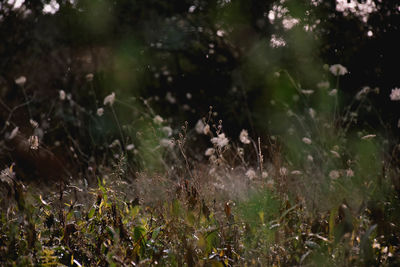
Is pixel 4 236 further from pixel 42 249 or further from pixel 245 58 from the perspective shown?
pixel 245 58

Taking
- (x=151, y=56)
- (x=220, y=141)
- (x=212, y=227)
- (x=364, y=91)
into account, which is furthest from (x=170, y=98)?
(x=212, y=227)

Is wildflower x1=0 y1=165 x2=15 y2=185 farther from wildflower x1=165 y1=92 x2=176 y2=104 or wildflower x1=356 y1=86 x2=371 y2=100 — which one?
wildflower x1=165 y1=92 x2=176 y2=104

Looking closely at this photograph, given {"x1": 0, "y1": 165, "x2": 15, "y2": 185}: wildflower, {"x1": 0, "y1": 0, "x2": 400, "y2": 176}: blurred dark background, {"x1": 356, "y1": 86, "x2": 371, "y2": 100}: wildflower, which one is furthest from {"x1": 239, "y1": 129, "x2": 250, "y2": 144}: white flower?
{"x1": 0, "y1": 0, "x2": 400, "y2": 176}: blurred dark background

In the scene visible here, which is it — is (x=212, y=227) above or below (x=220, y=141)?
below

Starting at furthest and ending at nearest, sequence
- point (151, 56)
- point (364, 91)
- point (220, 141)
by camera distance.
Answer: point (151, 56), point (364, 91), point (220, 141)

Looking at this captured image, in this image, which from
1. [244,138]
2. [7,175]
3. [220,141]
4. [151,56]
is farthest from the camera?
[151,56]

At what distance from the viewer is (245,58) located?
685 cm

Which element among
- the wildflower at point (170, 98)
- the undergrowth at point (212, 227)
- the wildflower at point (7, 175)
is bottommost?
the wildflower at point (170, 98)

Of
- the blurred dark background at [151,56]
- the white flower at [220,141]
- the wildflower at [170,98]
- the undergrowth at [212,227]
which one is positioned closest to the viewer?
the undergrowth at [212,227]

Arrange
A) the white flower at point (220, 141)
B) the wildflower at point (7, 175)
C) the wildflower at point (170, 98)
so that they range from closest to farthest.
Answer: the wildflower at point (7, 175) → the white flower at point (220, 141) → the wildflower at point (170, 98)

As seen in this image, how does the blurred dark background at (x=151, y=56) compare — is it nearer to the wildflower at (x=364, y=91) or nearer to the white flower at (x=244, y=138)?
the wildflower at (x=364, y=91)

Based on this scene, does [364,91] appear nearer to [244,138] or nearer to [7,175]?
[244,138]

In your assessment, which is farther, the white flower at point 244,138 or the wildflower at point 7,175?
the white flower at point 244,138

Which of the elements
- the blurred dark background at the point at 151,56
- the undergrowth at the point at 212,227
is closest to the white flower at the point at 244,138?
the undergrowth at the point at 212,227
